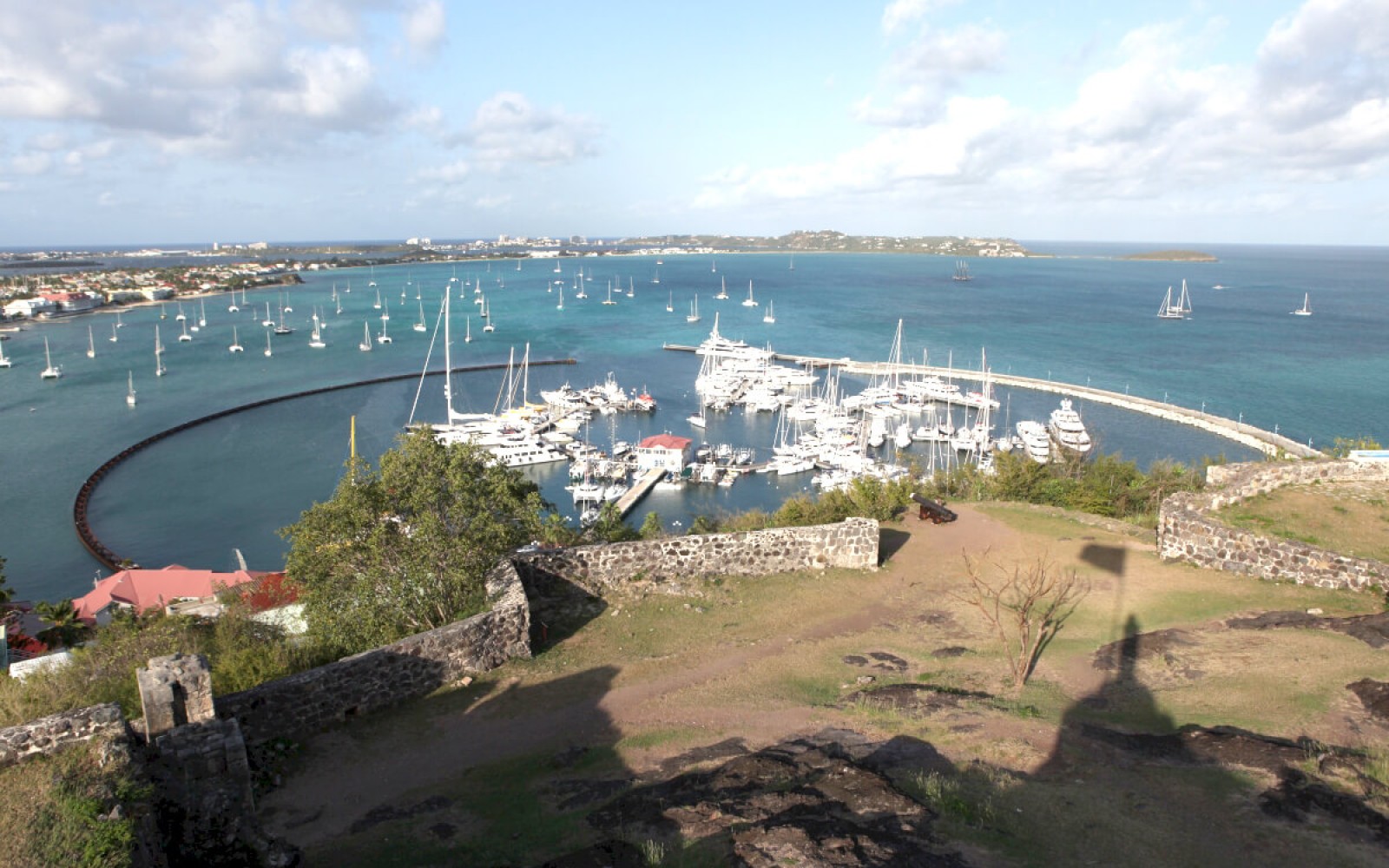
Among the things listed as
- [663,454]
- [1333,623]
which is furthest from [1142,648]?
[663,454]

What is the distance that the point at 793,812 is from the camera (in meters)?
7.79

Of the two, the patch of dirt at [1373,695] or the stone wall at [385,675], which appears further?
the stone wall at [385,675]

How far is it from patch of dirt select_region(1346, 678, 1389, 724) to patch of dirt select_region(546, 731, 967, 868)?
18.7 feet

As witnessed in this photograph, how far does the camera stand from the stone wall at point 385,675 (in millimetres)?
10164

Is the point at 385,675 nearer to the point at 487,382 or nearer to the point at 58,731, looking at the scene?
the point at 58,731

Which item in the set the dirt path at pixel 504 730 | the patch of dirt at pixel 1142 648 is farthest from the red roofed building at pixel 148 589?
the patch of dirt at pixel 1142 648

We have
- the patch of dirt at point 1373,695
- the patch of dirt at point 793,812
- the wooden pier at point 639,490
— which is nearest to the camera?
the patch of dirt at point 793,812

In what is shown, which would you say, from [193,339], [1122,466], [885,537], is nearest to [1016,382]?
[1122,466]

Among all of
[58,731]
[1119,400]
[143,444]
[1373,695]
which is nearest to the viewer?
[58,731]

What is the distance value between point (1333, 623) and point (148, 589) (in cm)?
3309

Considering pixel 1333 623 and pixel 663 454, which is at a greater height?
pixel 1333 623

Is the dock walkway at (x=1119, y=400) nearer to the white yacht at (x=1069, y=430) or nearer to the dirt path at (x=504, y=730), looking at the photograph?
the white yacht at (x=1069, y=430)

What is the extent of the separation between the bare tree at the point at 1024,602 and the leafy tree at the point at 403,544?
27.7 ft

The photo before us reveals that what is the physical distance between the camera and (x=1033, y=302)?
15212 cm
